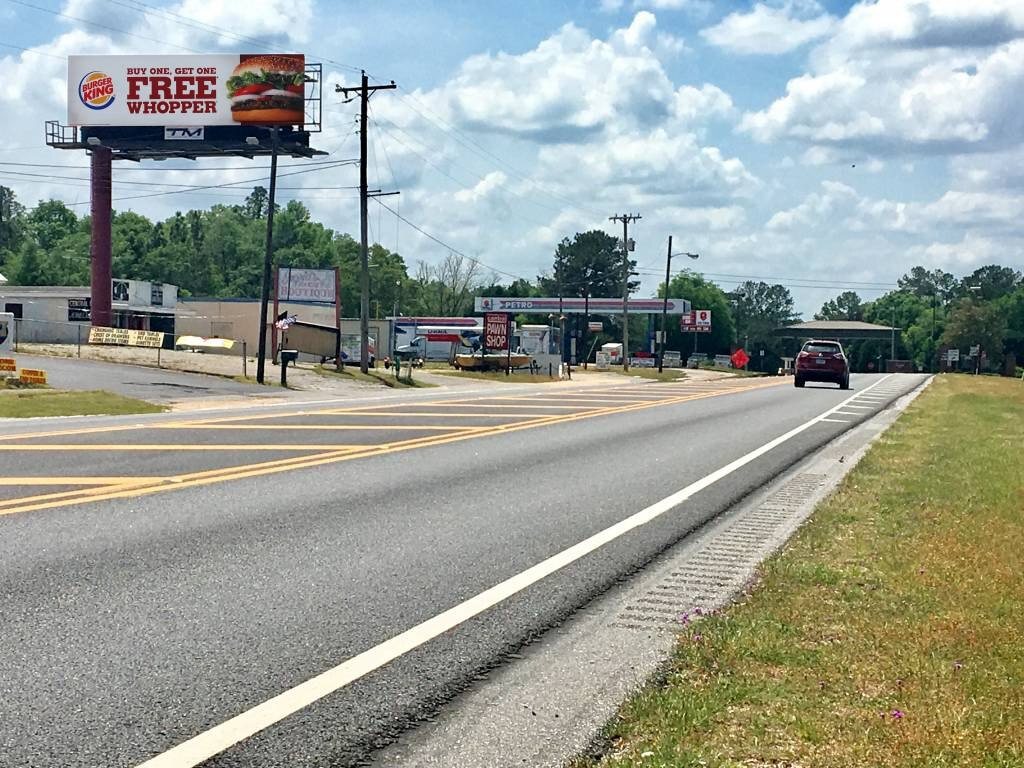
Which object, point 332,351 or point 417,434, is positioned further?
point 332,351

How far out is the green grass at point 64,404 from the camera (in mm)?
22891

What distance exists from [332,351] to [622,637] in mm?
48551

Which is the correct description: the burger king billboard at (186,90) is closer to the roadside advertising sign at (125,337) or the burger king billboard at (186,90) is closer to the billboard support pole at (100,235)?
the billboard support pole at (100,235)

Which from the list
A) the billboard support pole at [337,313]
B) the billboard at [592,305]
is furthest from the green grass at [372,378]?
the billboard at [592,305]

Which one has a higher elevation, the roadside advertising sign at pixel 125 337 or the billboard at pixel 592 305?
the billboard at pixel 592 305

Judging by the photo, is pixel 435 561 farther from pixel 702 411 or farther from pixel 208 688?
pixel 702 411

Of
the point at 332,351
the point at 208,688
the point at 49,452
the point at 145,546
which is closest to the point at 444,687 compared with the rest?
the point at 208,688

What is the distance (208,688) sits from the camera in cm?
498

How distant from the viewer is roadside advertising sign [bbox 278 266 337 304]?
5953 cm

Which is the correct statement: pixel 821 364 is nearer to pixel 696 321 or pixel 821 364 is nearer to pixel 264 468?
pixel 264 468

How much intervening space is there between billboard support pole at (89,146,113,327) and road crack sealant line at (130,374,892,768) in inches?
2004

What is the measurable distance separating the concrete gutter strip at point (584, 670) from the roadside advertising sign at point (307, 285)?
51.5 metres

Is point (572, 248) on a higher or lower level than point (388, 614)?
higher

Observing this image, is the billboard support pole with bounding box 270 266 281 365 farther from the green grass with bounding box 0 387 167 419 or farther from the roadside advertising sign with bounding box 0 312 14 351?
the green grass with bounding box 0 387 167 419
